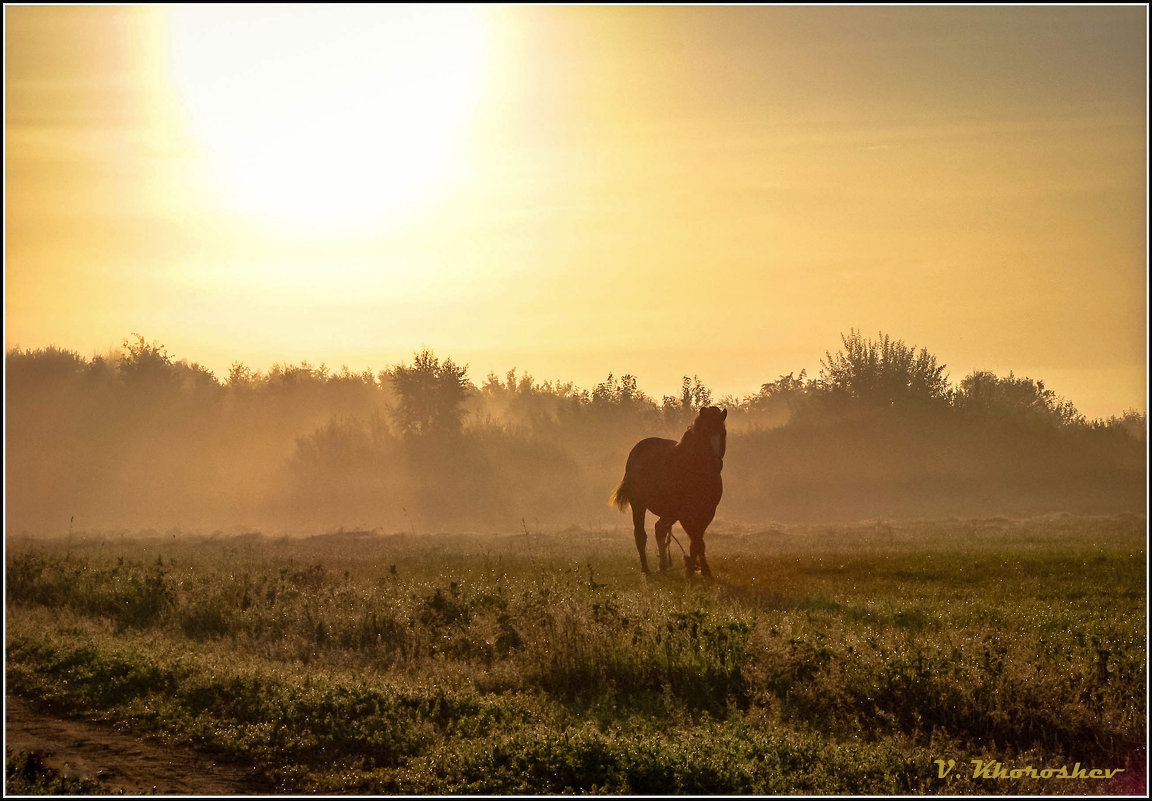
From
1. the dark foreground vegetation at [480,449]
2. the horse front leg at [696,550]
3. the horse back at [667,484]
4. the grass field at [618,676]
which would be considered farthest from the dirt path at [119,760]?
the dark foreground vegetation at [480,449]

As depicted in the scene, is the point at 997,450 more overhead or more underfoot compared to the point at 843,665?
more overhead

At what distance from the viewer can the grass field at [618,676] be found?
29.9 ft

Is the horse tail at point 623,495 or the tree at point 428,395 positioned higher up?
the tree at point 428,395

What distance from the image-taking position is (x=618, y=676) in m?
12.0

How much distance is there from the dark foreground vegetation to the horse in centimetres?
2648

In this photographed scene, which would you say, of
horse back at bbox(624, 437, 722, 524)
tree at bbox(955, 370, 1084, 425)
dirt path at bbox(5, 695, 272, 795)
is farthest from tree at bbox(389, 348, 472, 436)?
dirt path at bbox(5, 695, 272, 795)

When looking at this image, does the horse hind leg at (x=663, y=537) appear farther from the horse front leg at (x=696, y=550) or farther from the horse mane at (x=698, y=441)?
the horse mane at (x=698, y=441)

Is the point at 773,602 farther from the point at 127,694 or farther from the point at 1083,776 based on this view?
the point at 127,694

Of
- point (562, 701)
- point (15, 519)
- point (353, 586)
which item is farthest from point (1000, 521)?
point (15, 519)

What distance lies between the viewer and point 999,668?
10500mm

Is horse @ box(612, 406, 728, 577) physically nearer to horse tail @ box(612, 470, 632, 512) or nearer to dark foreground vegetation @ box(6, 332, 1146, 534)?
horse tail @ box(612, 470, 632, 512)

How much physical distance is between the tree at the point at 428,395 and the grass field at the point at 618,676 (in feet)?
164

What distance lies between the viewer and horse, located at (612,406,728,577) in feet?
64.5

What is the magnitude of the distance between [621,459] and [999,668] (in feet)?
188
